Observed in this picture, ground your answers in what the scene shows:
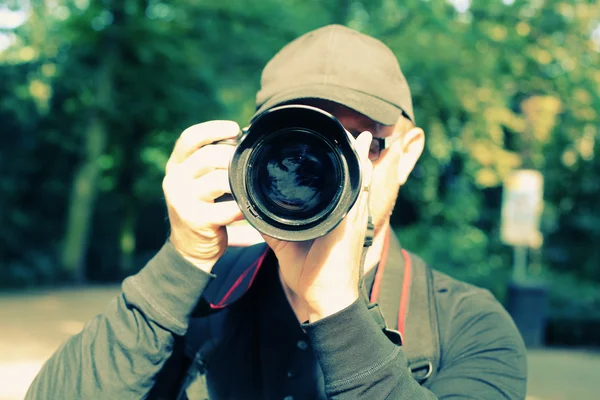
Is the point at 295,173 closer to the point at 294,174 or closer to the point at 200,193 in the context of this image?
the point at 294,174

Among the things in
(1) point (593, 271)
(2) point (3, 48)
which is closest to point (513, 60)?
(1) point (593, 271)

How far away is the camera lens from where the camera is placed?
1.20 metres

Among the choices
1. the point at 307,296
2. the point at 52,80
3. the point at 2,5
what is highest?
the point at 2,5

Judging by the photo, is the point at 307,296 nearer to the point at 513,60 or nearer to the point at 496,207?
the point at 513,60

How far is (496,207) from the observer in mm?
17172

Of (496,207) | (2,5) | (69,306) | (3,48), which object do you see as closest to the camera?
(69,306)

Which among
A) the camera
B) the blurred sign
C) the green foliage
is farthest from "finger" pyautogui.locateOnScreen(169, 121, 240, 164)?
the green foliage

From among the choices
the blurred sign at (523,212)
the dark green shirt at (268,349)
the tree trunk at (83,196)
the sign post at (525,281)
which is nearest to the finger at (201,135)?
the dark green shirt at (268,349)

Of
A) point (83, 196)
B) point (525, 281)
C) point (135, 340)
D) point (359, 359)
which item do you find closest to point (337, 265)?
point (359, 359)

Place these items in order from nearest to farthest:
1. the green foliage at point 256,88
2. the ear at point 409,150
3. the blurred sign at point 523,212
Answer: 1. the ear at point 409,150
2. the blurred sign at point 523,212
3. the green foliage at point 256,88

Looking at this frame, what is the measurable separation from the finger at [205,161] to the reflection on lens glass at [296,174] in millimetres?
104

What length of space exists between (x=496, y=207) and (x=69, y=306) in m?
11.3

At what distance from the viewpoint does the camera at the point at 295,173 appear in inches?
45.7

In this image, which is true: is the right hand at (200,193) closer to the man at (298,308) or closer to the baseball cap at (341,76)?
the man at (298,308)
